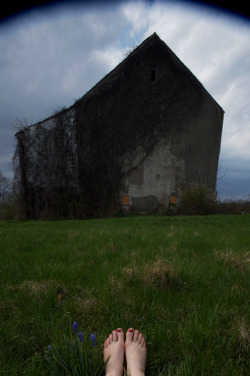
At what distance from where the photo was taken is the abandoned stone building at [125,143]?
11547 millimetres

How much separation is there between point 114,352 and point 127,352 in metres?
0.08

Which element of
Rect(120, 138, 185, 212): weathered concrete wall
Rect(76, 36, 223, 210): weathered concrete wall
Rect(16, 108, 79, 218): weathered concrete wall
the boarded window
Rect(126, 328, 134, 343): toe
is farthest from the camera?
Rect(120, 138, 185, 212): weathered concrete wall

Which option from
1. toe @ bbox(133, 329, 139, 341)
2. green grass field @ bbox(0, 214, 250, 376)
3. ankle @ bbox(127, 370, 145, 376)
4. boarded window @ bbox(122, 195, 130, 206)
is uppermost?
boarded window @ bbox(122, 195, 130, 206)

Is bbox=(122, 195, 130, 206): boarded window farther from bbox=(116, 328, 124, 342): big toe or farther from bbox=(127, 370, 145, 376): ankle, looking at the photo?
bbox=(127, 370, 145, 376): ankle

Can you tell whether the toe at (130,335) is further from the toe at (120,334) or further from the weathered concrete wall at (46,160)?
the weathered concrete wall at (46,160)

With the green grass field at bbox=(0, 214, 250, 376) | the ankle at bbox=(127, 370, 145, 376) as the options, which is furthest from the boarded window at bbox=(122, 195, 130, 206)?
the ankle at bbox=(127, 370, 145, 376)

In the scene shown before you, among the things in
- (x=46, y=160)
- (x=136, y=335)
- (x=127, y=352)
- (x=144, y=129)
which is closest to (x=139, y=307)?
(x=136, y=335)

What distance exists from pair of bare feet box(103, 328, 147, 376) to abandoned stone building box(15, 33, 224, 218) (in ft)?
32.8

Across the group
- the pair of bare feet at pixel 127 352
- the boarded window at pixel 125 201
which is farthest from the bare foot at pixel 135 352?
the boarded window at pixel 125 201

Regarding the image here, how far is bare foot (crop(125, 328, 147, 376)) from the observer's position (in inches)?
49.8

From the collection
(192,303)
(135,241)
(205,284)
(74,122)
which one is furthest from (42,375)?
(74,122)

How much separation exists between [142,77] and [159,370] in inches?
521

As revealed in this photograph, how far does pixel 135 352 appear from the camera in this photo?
1.37 metres

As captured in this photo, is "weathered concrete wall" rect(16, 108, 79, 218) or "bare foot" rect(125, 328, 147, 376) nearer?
"bare foot" rect(125, 328, 147, 376)
